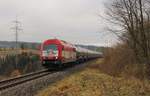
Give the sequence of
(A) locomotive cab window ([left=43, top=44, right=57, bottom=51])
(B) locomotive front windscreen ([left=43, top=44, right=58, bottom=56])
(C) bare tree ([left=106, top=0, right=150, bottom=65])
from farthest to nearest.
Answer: (A) locomotive cab window ([left=43, top=44, right=57, bottom=51]) → (B) locomotive front windscreen ([left=43, top=44, right=58, bottom=56]) → (C) bare tree ([left=106, top=0, right=150, bottom=65])

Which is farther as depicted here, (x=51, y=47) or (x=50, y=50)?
(x=51, y=47)

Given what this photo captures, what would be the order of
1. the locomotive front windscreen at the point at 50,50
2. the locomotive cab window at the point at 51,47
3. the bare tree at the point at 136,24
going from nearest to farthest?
1. the bare tree at the point at 136,24
2. the locomotive front windscreen at the point at 50,50
3. the locomotive cab window at the point at 51,47

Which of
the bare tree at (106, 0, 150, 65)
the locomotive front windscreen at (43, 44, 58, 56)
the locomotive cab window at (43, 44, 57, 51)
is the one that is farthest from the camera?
the locomotive cab window at (43, 44, 57, 51)

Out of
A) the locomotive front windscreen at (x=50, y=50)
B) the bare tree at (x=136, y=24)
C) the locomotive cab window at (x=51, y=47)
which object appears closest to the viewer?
the bare tree at (x=136, y=24)

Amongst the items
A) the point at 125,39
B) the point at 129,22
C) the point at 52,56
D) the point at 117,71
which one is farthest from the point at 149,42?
the point at 52,56

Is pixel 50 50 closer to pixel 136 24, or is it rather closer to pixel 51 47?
pixel 51 47

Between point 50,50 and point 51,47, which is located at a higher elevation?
point 51,47

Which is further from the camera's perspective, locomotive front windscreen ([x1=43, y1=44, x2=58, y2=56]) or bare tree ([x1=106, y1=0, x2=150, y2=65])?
locomotive front windscreen ([x1=43, y1=44, x2=58, y2=56])

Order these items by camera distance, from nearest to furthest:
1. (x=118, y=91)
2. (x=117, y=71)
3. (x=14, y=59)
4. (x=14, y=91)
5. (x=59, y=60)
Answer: (x=118, y=91) < (x=14, y=91) < (x=117, y=71) < (x=59, y=60) < (x=14, y=59)

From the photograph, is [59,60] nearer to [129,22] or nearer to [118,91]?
[129,22]

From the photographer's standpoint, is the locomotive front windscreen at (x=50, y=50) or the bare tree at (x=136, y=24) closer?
the bare tree at (x=136, y=24)

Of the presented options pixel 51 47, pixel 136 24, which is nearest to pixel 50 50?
pixel 51 47

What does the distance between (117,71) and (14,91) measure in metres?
16.9

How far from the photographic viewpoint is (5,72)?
173 feet
